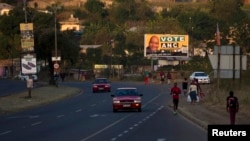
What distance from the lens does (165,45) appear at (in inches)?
4309

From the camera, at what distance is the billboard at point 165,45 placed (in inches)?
4277

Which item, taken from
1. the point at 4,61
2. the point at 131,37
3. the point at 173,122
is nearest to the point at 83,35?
the point at 131,37

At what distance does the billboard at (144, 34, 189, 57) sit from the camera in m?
109

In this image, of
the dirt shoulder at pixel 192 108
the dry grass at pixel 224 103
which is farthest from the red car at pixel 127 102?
the dry grass at pixel 224 103

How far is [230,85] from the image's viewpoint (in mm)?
50406

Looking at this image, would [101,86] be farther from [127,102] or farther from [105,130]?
[105,130]

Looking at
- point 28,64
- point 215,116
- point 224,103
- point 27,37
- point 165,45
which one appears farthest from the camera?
point 165,45

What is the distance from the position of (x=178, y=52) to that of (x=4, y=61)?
112 ft

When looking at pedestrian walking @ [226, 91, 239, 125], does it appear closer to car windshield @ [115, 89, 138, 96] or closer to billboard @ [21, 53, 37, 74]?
car windshield @ [115, 89, 138, 96]

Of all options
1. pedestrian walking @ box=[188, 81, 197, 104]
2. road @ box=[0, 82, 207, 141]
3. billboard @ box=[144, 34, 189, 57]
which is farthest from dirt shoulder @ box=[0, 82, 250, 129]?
billboard @ box=[144, 34, 189, 57]

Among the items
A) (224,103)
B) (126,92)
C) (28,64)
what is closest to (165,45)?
(28,64)

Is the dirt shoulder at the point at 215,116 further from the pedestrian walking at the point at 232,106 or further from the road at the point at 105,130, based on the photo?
the pedestrian walking at the point at 232,106

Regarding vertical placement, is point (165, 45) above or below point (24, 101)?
above

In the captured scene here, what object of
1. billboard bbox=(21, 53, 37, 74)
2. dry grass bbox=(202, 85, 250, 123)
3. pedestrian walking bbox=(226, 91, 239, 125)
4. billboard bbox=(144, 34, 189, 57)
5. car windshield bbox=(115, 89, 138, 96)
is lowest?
dry grass bbox=(202, 85, 250, 123)
